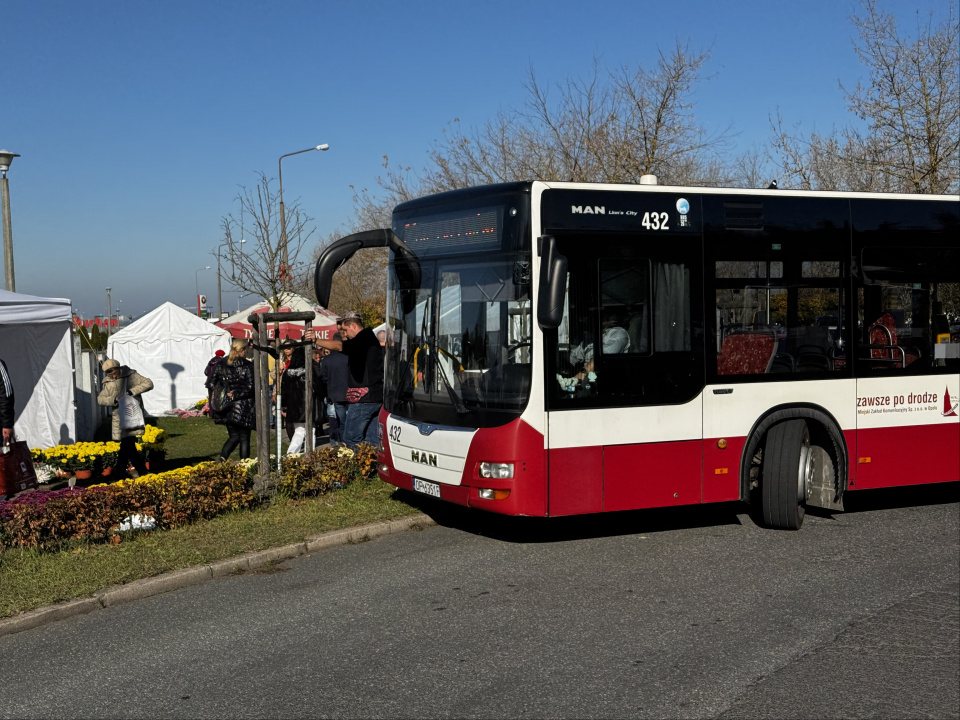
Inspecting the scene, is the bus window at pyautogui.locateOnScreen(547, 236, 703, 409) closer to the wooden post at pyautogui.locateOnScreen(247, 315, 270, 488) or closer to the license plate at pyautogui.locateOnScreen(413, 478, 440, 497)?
the license plate at pyautogui.locateOnScreen(413, 478, 440, 497)

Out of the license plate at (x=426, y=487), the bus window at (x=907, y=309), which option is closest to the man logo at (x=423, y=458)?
the license plate at (x=426, y=487)

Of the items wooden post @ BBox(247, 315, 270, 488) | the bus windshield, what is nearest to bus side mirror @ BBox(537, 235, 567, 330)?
the bus windshield

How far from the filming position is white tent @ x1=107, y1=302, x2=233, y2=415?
2534 cm

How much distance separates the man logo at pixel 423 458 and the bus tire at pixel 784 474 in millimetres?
2907

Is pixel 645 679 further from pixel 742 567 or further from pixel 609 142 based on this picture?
pixel 609 142

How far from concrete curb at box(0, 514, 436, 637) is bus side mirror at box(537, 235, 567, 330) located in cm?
280

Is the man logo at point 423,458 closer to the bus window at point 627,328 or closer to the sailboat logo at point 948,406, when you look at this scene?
the bus window at point 627,328

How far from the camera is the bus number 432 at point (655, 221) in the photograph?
27.1ft

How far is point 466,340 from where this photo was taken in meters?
8.12

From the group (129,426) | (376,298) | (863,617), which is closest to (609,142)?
(129,426)

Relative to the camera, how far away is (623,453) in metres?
8.13

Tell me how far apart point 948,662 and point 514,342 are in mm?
3776

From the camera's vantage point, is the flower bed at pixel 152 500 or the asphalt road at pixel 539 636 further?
the flower bed at pixel 152 500

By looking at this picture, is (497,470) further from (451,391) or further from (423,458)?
(423,458)
